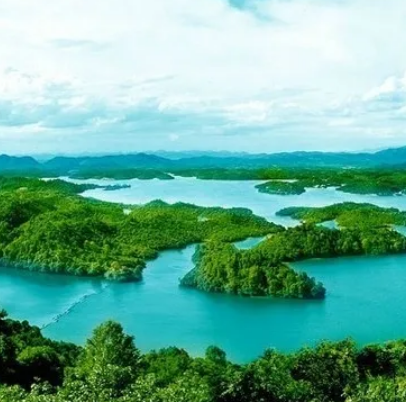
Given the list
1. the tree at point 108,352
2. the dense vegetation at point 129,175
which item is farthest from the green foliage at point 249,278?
the dense vegetation at point 129,175

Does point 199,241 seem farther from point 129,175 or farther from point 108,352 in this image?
point 129,175

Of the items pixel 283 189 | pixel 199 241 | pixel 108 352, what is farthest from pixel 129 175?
pixel 108 352

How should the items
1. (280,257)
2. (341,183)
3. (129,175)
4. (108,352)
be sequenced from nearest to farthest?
1. (108,352)
2. (280,257)
3. (341,183)
4. (129,175)

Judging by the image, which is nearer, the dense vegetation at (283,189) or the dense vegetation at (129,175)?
the dense vegetation at (283,189)

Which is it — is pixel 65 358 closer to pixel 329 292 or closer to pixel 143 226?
pixel 329 292

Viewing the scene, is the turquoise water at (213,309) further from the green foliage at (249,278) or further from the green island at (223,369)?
the green island at (223,369)
